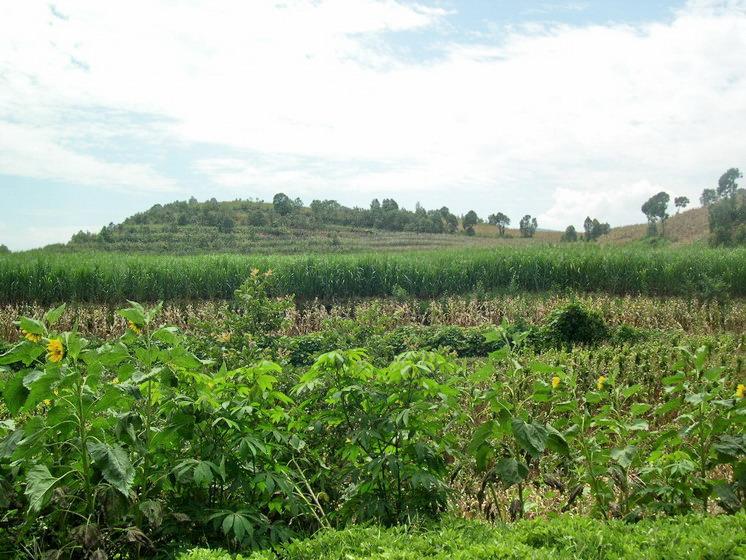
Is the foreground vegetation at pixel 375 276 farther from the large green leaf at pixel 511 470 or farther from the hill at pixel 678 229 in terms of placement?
the hill at pixel 678 229

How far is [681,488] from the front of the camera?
352 cm

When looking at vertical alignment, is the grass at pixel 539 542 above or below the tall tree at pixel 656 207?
below

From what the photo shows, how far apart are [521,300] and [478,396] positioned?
14.0 metres

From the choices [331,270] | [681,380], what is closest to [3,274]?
[331,270]

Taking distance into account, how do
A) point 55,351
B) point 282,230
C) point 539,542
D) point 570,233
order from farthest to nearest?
point 570,233 < point 282,230 < point 55,351 < point 539,542

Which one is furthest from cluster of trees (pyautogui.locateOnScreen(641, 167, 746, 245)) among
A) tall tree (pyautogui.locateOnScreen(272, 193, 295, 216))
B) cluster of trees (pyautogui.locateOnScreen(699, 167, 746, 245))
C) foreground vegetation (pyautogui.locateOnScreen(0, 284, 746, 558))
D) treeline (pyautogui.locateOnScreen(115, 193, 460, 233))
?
foreground vegetation (pyautogui.locateOnScreen(0, 284, 746, 558))

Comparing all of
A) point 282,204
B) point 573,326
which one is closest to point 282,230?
point 282,204

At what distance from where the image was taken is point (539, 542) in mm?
2877

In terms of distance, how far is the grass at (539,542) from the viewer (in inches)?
103

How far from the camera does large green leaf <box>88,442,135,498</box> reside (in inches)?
115

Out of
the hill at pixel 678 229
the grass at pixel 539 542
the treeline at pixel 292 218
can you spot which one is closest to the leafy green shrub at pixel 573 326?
the grass at pixel 539 542

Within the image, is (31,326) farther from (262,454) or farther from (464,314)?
(464,314)

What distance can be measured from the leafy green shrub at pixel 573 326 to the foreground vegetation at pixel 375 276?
21.8 ft

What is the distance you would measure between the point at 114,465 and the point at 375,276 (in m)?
17.0
